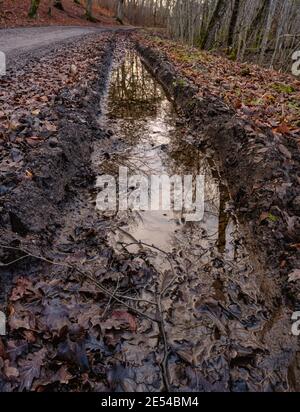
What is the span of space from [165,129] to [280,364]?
539cm

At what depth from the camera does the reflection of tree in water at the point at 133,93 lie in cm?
788

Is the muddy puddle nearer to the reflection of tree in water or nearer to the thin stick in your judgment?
the thin stick

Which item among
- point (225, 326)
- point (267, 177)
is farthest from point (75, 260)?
point (267, 177)

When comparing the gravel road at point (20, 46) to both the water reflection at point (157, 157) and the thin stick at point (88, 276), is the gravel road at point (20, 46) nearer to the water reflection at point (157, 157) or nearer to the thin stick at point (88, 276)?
the water reflection at point (157, 157)

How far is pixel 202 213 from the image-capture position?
13.6 ft

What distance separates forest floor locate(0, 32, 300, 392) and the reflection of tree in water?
1.75 m

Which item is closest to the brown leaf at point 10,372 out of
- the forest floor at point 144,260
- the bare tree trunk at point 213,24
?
the forest floor at point 144,260

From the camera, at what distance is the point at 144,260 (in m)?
3.23

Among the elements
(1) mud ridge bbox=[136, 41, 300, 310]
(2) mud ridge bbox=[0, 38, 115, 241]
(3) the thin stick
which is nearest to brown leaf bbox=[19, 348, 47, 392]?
(3) the thin stick

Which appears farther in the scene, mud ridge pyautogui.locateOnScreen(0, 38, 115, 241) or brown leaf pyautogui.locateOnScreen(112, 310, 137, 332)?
mud ridge pyautogui.locateOnScreen(0, 38, 115, 241)

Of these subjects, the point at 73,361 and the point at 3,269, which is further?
the point at 3,269

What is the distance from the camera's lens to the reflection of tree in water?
788 centimetres

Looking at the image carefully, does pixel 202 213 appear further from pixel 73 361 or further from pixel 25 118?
pixel 25 118

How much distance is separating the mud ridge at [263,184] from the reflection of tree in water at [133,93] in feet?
6.38
